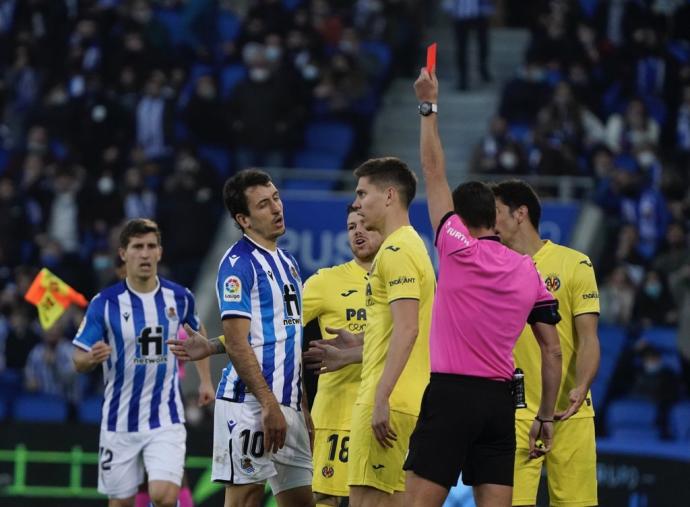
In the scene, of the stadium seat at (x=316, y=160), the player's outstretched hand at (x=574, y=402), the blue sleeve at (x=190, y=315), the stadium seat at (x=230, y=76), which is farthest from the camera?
the stadium seat at (x=230, y=76)

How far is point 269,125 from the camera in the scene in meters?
19.0

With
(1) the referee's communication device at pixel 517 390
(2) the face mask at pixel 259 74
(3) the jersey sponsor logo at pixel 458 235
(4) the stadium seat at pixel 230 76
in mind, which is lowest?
(1) the referee's communication device at pixel 517 390

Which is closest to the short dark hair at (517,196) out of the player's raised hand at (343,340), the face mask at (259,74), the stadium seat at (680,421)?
the player's raised hand at (343,340)

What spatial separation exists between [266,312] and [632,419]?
339 inches

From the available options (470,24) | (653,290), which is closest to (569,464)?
(653,290)

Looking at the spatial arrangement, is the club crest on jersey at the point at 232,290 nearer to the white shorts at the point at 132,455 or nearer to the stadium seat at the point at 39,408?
the white shorts at the point at 132,455

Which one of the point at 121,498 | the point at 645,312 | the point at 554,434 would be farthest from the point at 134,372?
the point at 645,312

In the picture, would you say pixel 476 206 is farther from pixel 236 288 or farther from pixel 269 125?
pixel 269 125

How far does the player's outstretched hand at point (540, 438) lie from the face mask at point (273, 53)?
42.6 ft

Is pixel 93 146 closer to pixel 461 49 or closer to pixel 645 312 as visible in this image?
pixel 461 49

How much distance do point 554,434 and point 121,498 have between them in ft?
10.7

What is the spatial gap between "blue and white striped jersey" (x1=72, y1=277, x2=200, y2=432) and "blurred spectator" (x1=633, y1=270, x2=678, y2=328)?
7689mm

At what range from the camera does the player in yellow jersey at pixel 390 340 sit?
7070 millimetres

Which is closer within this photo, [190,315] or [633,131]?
[190,315]
